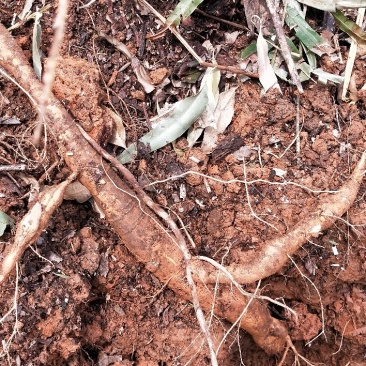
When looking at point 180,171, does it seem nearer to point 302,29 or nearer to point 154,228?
point 154,228

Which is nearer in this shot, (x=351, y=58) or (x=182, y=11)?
(x=182, y=11)

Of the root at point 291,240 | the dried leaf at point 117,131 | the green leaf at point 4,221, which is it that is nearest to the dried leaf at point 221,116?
the dried leaf at point 117,131

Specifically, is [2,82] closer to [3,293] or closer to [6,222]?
[6,222]

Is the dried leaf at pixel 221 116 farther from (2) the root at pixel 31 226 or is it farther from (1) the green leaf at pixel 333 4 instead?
(2) the root at pixel 31 226

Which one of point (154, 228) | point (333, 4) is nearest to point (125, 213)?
point (154, 228)

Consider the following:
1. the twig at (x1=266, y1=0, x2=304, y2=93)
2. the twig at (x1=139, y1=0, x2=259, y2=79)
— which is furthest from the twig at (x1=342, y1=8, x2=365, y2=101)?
the twig at (x1=139, y1=0, x2=259, y2=79)

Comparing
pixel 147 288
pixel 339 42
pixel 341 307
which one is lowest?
pixel 341 307

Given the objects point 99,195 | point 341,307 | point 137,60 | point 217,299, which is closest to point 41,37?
point 137,60
